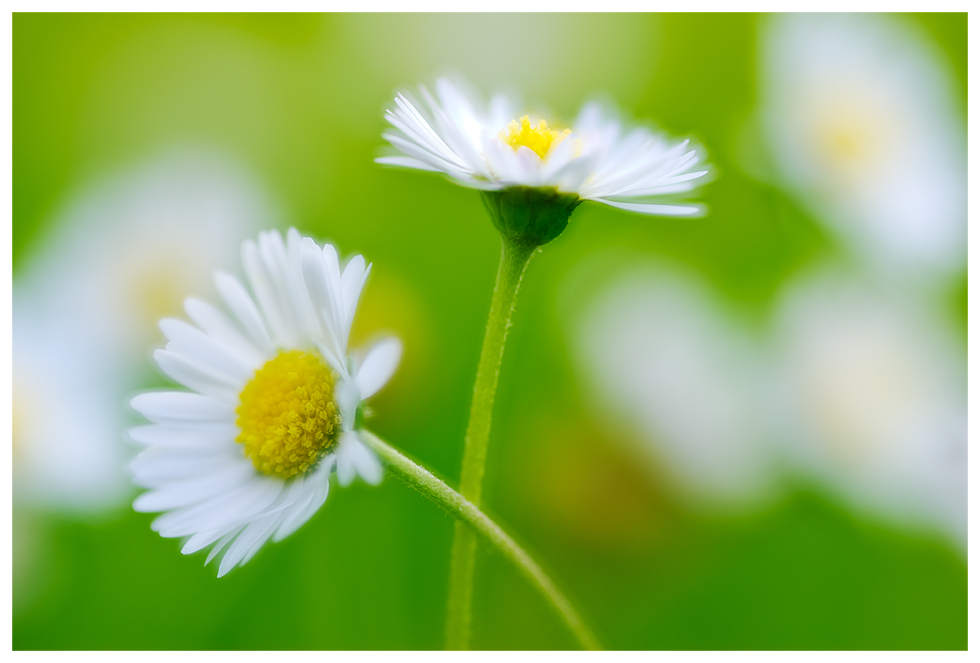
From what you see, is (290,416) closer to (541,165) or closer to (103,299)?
(541,165)

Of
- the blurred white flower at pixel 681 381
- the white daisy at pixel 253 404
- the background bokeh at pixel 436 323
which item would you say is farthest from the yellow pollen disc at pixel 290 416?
the blurred white flower at pixel 681 381

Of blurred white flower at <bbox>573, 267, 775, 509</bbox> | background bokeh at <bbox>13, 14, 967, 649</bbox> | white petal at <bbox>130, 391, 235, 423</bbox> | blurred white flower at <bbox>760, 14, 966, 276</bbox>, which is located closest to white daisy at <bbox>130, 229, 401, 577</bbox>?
white petal at <bbox>130, 391, 235, 423</bbox>

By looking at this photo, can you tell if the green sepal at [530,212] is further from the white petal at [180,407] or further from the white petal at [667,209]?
the white petal at [180,407]

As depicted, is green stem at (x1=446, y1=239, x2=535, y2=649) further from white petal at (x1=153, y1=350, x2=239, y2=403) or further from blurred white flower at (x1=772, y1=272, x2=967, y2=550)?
blurred white flower at (x1=772, y1=272, x2=967, y2=550)

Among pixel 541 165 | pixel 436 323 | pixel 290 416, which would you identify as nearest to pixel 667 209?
pixel 541 165
